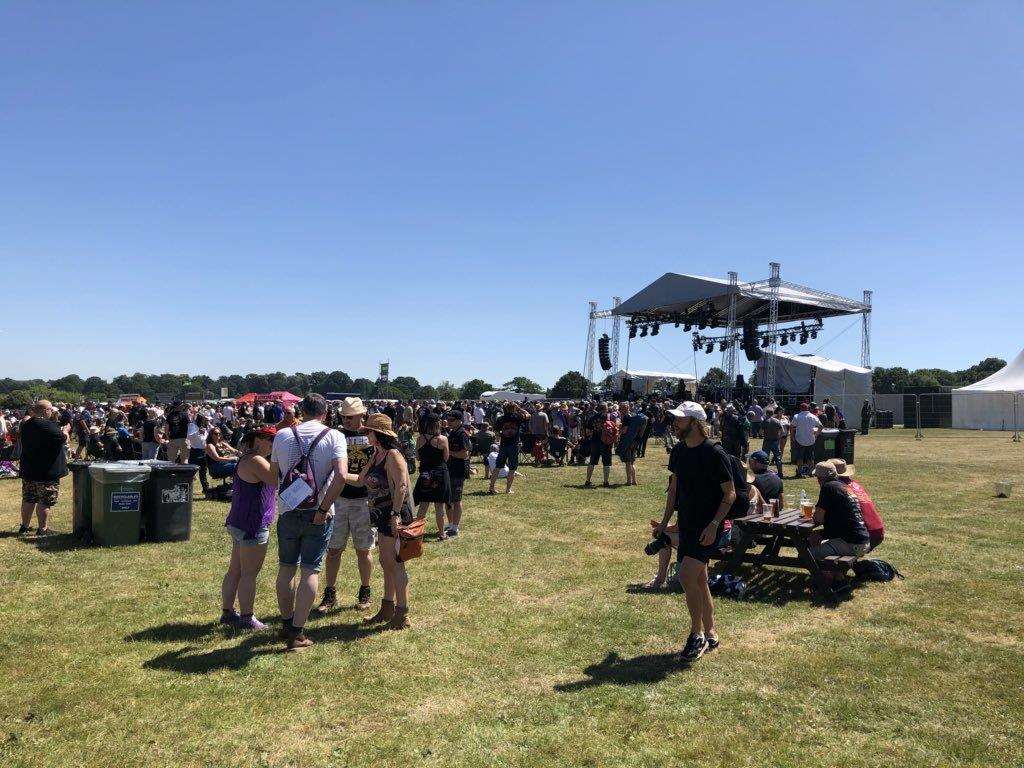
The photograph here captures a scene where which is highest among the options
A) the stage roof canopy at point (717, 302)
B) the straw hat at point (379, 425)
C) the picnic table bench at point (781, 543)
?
the stage roof canopy at point (717, 302)

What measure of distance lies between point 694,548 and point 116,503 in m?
6.49

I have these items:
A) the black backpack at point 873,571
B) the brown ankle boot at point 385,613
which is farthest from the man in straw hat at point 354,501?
the black backpack at point 873,571

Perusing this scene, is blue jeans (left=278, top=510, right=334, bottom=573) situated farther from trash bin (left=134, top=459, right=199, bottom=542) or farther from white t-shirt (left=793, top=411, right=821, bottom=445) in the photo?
white t-shirt (left=793, top=411, right=821, bottom=445)

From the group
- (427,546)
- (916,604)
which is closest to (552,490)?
(427,546)

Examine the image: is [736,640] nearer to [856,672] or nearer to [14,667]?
[856,672]

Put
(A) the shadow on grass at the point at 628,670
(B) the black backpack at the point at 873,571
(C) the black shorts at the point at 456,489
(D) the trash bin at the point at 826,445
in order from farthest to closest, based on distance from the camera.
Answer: (D) the trash bin at the point at 826,445, (C) the black shorts at the point at 456,489, (B) the black backpack at the point at 873,571, (A) the shadow on grass at the point at 628,670

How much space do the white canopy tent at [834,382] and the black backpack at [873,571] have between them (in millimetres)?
28829

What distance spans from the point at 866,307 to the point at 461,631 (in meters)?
34.4

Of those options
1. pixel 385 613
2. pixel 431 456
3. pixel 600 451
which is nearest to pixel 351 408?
pixel 385 613

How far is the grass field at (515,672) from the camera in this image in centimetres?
345

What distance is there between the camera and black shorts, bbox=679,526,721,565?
14.8 ft

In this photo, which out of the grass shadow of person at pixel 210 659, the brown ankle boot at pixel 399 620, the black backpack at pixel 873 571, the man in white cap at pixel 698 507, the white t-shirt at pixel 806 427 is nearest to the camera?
the grass shadow of person at pixel 210 659

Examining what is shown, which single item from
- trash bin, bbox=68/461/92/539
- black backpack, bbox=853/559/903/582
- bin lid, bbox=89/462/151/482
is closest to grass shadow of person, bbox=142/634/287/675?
bin lid, bbox=89/462/151/482

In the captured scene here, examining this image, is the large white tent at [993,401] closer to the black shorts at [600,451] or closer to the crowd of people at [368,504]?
the black shorts at [600,451]
